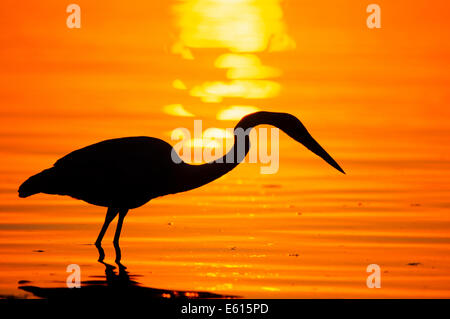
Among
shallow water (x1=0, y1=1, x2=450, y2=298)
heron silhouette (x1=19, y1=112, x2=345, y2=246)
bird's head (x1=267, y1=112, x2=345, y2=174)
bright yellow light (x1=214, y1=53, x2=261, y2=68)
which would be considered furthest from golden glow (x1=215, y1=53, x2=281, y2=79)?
heron silhouette (x1=19, y1=112, x2=345, y2=246)

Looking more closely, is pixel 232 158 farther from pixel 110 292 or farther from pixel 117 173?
pixel 110 292

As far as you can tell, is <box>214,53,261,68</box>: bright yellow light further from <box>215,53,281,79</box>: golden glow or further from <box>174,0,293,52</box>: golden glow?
<box>174,0,293,52</box>: golden glow

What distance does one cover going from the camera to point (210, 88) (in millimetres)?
27828

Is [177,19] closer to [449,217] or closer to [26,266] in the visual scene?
[449,217]

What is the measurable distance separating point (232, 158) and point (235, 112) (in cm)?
982

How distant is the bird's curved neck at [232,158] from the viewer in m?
15.5

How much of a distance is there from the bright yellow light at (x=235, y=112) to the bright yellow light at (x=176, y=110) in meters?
0.66

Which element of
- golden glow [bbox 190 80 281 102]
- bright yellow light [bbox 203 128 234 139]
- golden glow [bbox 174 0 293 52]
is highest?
golden glow [bbox 174 0 293 52]

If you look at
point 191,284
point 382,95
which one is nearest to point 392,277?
point 191,284

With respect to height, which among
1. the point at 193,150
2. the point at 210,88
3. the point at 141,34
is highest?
the point at 141,34

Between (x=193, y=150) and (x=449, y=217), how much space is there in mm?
5820

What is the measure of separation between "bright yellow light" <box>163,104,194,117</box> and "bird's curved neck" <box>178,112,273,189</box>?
31.1 feet

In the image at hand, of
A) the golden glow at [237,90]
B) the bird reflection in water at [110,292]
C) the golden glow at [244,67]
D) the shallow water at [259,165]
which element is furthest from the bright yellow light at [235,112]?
the bird reflection in water at [110,292]

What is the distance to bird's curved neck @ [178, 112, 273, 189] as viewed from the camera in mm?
15484
